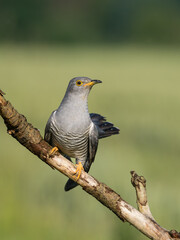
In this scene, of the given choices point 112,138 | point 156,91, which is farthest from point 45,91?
point 112,138

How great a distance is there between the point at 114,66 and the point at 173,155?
10.0m

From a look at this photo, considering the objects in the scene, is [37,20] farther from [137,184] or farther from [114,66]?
[137,184]

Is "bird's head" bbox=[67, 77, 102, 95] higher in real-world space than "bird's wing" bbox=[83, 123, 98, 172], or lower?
higher

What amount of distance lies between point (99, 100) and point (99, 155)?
12.7 feet

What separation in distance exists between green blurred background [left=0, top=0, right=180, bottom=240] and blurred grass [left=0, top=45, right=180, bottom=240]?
11 mm

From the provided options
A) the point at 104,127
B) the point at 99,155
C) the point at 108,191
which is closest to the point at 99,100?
the point at 99,155

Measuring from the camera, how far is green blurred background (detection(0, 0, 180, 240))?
15.9ft

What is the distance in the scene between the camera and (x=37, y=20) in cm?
2252

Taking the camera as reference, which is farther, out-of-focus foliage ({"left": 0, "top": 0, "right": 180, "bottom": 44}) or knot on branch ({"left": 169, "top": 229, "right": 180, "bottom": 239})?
out-of-focus foliage ({"left": 0, "top": 0, "right": 180, "bottom": 44})

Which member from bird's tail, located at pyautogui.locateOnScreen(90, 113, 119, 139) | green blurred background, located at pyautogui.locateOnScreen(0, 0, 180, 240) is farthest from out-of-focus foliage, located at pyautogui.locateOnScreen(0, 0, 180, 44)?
bird's tail, located at pyautogui.locateOnScreen(90, 113, 119, 139)

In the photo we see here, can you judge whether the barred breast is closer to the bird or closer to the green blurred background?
the bird

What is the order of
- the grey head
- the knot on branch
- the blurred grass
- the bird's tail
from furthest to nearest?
the blurred grass
the bird's tail
the grey head
the knot on branch

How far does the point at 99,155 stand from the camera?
21.8ft

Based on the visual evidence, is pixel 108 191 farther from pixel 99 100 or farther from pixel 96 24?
pixel 96 24
